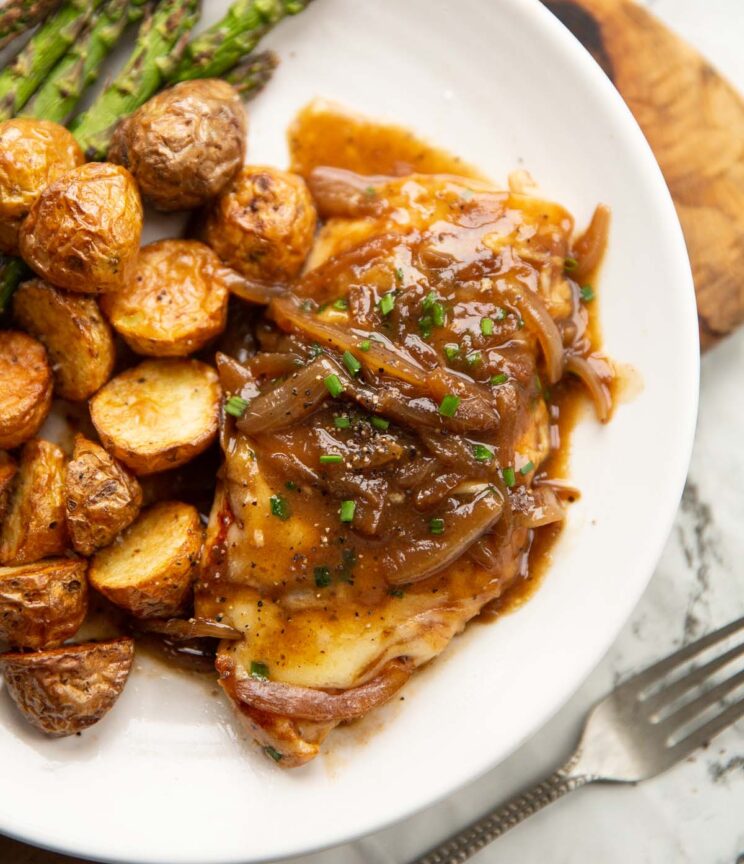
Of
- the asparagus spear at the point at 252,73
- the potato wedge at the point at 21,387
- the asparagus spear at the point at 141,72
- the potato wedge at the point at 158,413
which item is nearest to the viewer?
the potato wedge at the point at 21,387

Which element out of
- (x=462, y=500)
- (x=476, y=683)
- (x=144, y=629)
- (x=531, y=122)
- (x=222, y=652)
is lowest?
(x=144, y=629)

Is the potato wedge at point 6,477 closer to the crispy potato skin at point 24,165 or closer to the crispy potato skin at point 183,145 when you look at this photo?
the crispy potato skin at point 24,165

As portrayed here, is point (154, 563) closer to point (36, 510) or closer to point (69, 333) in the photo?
point (36, 510)

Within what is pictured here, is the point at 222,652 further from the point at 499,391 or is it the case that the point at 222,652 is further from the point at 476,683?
the point at 499,391

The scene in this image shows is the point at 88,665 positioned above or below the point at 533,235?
below

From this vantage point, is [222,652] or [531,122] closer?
[222,652]

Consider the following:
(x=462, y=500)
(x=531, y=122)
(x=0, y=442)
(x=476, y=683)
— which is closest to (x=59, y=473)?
(x=0, y=442)

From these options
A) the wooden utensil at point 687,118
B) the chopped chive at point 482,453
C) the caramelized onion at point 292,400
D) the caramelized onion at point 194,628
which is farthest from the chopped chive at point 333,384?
the wooden utensil at point 687,118

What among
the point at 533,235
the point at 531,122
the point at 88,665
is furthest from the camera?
the point at 531,122
